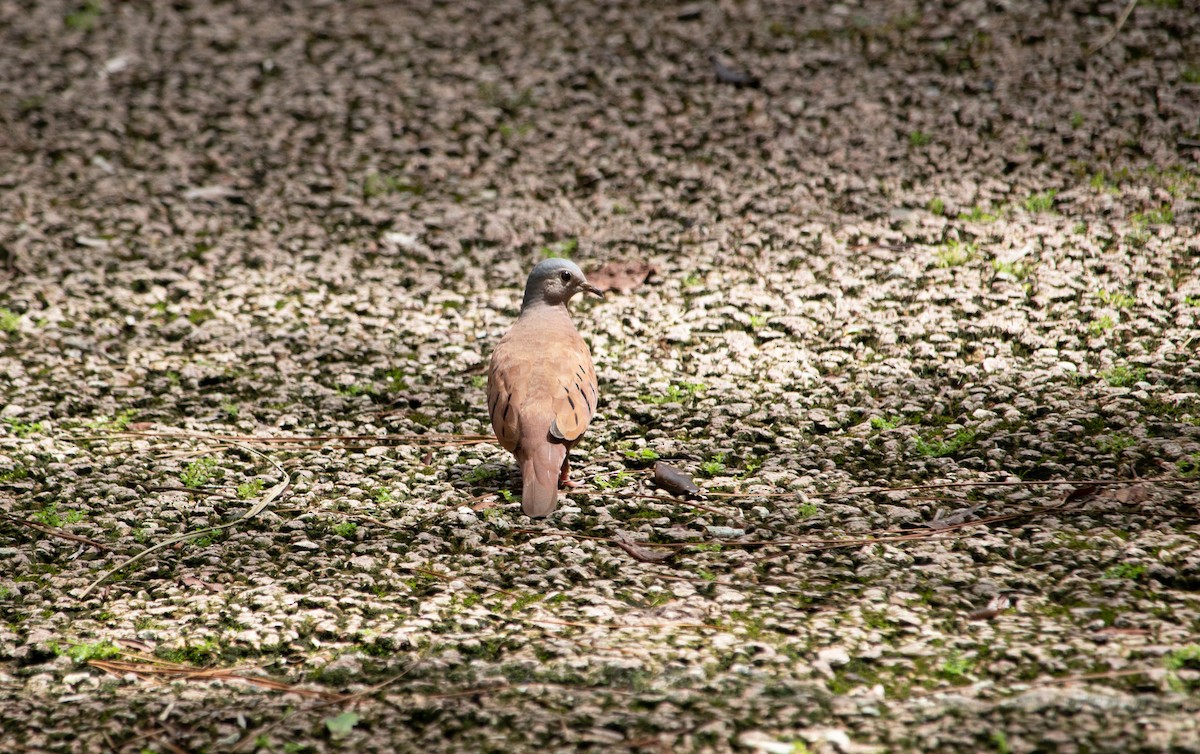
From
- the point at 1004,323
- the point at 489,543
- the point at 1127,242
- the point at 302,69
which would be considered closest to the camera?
the point at 489,543

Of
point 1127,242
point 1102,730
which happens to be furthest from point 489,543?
point 1127,242

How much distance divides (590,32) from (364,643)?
5.33 m

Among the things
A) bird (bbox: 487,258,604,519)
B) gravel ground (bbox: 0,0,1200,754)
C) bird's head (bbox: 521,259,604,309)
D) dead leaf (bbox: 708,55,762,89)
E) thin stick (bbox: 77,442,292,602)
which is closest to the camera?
gravel ground (bbox: 0,0,1200,754)

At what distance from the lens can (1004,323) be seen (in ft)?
15.7

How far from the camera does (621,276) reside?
553cm

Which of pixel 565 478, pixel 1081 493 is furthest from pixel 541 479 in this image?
pixel 1081 493

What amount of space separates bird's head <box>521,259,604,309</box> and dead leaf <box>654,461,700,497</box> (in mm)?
904

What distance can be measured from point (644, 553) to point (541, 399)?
2.21ft

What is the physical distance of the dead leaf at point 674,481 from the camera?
12.9ft

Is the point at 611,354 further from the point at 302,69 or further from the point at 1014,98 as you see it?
the point at 302,69

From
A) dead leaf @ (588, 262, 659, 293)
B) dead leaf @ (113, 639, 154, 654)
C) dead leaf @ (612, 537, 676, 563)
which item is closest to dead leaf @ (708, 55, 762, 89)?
dead leaf @ (588, 262, 659, 293)

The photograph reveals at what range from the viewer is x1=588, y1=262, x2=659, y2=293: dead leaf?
546 cm

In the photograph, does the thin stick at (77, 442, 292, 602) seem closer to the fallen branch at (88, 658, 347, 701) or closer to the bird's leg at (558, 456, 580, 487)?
the fallen branch at (88, 658, 347, 701)

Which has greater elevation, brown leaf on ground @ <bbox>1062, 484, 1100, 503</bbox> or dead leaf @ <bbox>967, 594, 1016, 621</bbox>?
brown leaf on ground @ <bbox>1062, 484, 1100, 503</bbox>
